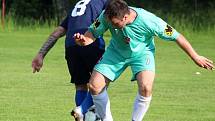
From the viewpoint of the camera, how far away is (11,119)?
9.23 m

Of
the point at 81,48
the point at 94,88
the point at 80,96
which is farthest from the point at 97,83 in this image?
the point at 80,96

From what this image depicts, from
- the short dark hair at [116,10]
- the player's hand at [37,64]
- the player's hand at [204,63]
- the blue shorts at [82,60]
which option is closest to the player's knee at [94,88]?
the blue shorts at [82,60]

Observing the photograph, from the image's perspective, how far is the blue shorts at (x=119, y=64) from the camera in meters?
8.02

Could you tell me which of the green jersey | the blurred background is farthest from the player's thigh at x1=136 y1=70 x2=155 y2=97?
the blurred background

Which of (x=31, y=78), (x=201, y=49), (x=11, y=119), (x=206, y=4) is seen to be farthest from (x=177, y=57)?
(x=206, y=4)

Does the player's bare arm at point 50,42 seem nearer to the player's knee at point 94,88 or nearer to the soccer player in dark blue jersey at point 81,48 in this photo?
the soccer player in dark blue jersey at point 81,48

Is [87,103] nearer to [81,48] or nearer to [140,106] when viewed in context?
[81,48]

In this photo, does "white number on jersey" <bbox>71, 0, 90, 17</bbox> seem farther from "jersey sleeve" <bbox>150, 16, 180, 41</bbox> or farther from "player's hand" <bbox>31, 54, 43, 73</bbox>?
"jersey sleeve" <bbox>150, 16, 180, 41</bbox>

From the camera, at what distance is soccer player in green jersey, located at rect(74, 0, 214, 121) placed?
775 cm

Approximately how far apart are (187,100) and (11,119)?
3366 millimetres

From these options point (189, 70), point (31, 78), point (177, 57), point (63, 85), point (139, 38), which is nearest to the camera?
point (139, 38)

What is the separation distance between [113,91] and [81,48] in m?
4.10

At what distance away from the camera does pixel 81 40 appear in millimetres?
7703

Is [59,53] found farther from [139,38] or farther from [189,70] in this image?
[139,38]
